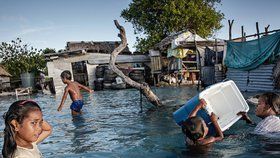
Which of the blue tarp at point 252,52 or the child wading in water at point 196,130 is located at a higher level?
the blue tarp at point 252,52

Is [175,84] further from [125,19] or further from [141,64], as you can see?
[125,19]

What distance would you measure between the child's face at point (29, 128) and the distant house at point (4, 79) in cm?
3046

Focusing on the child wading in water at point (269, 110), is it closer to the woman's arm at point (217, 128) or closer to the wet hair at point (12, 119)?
the woman's arm at point (217, 128)

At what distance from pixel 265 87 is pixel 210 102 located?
8.69 meters

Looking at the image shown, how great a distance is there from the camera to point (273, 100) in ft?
17.0

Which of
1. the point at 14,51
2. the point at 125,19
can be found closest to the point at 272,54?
the point at 125,19

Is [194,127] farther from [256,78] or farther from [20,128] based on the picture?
[256,78]

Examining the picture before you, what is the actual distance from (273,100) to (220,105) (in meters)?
1.18

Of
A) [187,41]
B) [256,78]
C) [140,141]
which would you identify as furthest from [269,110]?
[187,41]

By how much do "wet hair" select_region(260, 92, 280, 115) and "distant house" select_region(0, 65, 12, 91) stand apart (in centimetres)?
2965

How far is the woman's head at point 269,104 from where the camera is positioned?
5168 millimetres

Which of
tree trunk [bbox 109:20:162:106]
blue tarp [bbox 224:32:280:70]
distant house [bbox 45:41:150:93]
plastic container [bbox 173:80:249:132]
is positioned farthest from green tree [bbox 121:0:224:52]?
plastic container [bbox 173:80:249:132]

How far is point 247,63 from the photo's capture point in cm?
1423

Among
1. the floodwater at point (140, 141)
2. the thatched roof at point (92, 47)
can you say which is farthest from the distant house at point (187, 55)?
the floodwater at point (140, 141)
